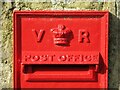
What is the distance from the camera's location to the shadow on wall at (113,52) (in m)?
2.02

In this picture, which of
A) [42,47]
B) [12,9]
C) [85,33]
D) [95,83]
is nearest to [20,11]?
[12,9]

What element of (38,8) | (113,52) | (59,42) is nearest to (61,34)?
(59,42)

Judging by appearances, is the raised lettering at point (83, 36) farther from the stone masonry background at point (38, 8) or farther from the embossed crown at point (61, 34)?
the stone masonry background at point (38, 8)

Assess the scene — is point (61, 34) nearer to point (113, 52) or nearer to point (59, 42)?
point (59, 42)

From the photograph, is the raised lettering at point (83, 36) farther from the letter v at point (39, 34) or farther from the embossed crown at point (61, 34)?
the letter v at point (39, 34)

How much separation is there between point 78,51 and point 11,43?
417 mm

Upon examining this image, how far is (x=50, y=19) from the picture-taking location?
6.39 feet

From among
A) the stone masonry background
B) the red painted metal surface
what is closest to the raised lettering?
the red painted metal surface

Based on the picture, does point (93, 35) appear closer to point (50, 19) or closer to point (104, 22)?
point (104, 22)

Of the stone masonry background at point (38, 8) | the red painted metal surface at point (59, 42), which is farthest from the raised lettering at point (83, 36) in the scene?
the stone masonry background at point (38, 8)

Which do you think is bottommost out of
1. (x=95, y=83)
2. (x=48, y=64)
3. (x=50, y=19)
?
(x=95, y=83)

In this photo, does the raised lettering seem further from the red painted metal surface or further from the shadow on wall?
the shadow on wall

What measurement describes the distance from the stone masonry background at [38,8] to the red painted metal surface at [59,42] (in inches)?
3.4

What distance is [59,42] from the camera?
1.94m
